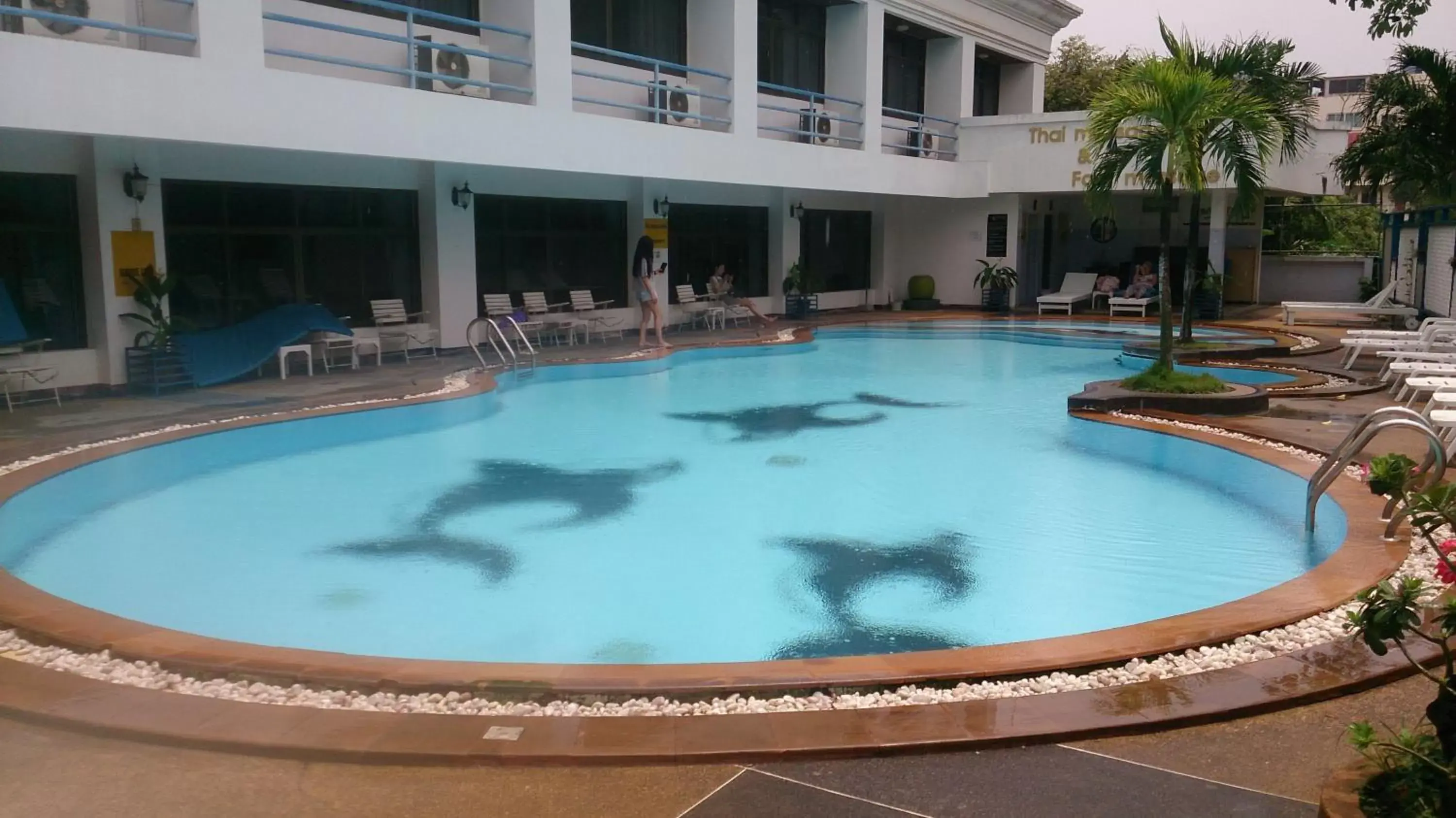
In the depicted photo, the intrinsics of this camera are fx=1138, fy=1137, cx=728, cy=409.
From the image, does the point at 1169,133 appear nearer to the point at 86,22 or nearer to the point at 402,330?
the point at 402,330

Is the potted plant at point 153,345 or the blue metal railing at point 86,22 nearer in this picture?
the blue metal railing at point 86,22

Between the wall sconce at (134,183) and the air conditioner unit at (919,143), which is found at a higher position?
the air conditioner unit at (919,143)

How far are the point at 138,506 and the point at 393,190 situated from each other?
23.3 ft

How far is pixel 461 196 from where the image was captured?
14.1 metres

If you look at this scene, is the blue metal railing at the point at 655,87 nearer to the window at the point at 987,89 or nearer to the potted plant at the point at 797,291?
the potted plant at the point at 797,291

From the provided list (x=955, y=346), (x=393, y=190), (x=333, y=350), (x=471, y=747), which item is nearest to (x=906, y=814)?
(x=471, y=747)

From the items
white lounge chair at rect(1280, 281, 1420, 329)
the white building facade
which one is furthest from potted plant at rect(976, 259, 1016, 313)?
white lounge chair at rect(1280, 281, 1420, 329)

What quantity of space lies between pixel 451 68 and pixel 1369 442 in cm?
1025

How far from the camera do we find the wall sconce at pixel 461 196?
555 inches

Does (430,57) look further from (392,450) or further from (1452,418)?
(1452,418)

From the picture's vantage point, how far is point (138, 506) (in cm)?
758

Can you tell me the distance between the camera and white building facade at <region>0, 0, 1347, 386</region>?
397 inches

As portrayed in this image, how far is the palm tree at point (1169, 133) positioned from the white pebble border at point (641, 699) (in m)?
6.63

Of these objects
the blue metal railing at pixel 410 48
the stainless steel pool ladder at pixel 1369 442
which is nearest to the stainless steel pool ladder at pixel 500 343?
the blue metal railing at pixel 410 48
